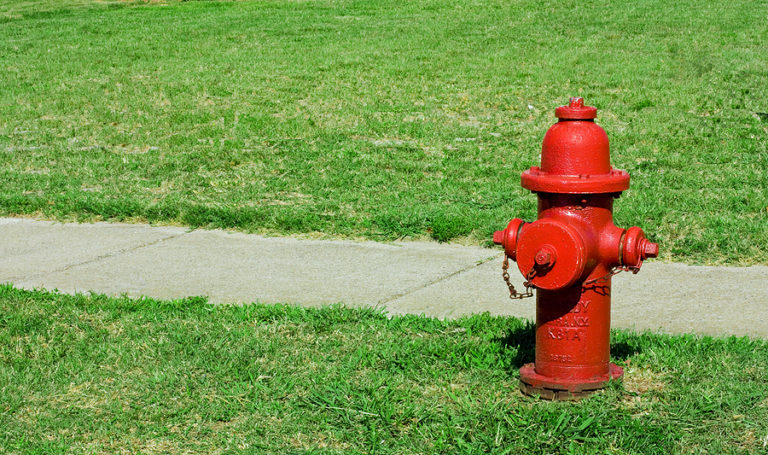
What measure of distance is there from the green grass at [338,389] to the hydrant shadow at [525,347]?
0.04 ft

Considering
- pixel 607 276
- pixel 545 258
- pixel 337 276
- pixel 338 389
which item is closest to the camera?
pixel 545 258

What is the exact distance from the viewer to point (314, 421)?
11.0 feet

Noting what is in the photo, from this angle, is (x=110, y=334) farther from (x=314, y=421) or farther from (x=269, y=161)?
(x=269, y=161)

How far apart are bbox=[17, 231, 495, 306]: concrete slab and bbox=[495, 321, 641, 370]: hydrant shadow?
0.86 meters

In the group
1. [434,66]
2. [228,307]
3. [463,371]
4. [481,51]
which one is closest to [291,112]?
[434,66]

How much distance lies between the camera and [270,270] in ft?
17.4

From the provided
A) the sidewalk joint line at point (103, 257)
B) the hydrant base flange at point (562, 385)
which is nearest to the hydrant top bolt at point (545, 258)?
the hydrant base flange at point (562, 385)

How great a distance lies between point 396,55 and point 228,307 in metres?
8.62

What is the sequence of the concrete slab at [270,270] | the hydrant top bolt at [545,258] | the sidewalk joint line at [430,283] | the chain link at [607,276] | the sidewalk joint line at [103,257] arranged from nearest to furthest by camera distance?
the hydrant top bolt at [545,258]
the chain link at [607,276]
the sidewalk joint line at [430,283]
the concrete slab at [270,270]
the sidewalk joint line at [103,257]

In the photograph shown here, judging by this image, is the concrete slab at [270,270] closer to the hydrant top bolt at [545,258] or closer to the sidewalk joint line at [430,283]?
the sidewalk joint line at [430,283]

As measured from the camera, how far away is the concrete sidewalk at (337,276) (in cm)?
446

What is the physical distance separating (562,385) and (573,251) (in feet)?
1.72

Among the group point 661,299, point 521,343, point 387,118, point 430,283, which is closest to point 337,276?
point 430,283

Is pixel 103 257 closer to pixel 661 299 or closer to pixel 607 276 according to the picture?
pixel 661 299
